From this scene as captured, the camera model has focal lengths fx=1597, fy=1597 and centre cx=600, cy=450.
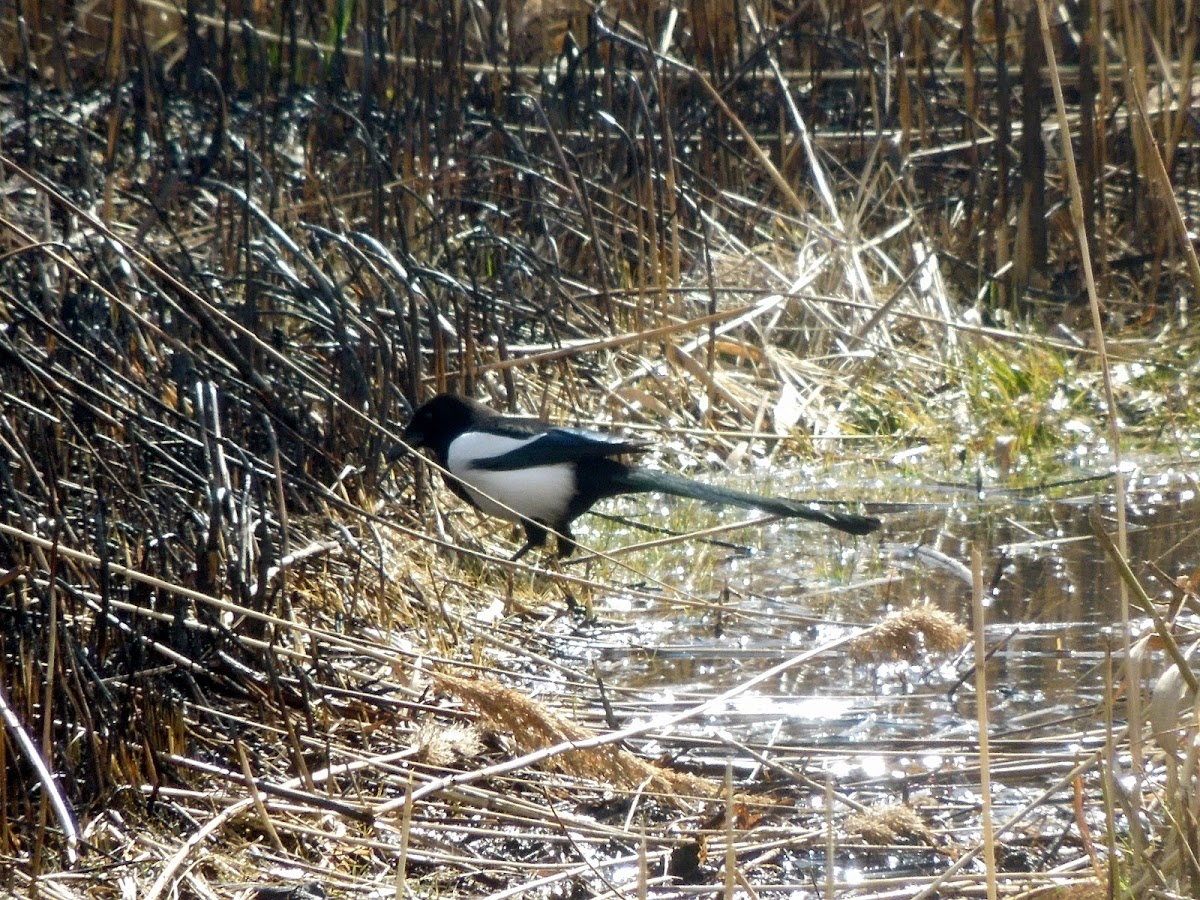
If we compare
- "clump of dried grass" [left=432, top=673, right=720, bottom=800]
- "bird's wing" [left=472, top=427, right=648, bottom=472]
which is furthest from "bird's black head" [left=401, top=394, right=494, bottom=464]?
"clump of dried grass" [left=432, top=673, right=720, bottom=800]

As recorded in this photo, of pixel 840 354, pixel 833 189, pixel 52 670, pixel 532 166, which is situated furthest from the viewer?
pixel 833 189

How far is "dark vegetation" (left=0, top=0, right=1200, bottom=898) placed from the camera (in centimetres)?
234

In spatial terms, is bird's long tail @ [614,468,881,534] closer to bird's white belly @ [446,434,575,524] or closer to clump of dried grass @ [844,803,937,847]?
bird's white belly @ [446,434,575,524]

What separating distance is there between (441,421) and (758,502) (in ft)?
3.68

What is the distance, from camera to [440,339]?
465 cm

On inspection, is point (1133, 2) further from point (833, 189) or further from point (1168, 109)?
point (833, 189)

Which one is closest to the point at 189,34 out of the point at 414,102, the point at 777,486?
the point at 414,102

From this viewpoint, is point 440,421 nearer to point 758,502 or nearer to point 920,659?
point 758,502

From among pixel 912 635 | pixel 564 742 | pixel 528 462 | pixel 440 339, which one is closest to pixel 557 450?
pixel 528 462

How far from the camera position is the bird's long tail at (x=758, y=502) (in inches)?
148

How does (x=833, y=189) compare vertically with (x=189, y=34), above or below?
below

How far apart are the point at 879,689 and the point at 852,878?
2.76ft

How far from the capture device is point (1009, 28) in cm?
773

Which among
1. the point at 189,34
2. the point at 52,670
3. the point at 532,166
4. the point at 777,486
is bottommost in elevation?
the point at 777,486
